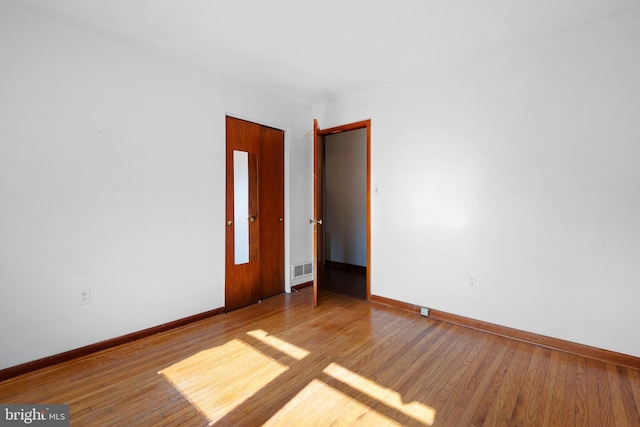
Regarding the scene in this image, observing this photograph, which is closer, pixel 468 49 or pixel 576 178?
pixel 576 178

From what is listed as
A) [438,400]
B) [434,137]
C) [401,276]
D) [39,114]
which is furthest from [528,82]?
[39,114]

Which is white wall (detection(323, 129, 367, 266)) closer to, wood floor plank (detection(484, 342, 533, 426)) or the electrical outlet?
wood floor plank (detection(484, 342, 533, 426))

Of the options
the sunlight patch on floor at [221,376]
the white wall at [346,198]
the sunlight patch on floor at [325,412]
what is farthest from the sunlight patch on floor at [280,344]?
the white wall at [346,198]

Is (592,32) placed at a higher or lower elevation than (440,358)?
higher

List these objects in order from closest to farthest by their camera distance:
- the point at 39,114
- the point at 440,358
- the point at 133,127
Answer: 1. the point at 39,114
2. the point at 440,358
3. the point at 133,127

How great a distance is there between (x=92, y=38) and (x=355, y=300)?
3712 millimetres

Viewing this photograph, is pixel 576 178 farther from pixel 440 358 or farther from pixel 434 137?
pixel 440 358

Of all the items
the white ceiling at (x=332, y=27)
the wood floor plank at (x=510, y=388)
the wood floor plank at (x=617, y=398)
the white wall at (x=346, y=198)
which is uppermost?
the white ceiling at (x=332, y=27)

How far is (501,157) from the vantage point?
9.33ft

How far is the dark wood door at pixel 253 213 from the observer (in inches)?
137

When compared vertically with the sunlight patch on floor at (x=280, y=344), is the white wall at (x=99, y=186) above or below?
above

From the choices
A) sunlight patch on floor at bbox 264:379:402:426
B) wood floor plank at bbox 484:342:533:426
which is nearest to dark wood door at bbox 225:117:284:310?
sunlight patch on floor at bbox 264:379:402:426

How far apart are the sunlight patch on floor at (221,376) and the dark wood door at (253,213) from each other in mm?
1064

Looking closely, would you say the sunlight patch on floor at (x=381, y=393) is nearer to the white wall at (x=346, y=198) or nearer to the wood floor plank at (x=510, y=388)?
the wood floor plank at (x=510, y=388)
